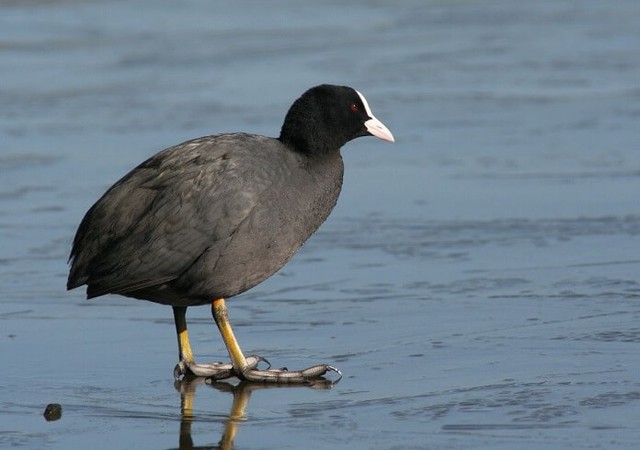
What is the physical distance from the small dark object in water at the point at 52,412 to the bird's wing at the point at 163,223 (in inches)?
26.2

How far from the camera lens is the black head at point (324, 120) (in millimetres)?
6336

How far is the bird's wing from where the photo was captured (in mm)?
5941

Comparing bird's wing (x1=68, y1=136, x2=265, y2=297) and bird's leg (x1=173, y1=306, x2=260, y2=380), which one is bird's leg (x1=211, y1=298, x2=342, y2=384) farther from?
bird's wing (x1=68, y1=136, x2=265, y2=297)

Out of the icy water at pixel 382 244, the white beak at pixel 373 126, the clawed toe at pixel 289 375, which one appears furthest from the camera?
the white beak at pixel 373 126

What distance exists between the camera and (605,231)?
8.11 metres

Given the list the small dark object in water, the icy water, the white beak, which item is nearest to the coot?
the icy water

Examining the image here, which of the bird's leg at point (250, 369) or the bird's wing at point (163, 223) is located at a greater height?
the bird's wing at point (163, 223)

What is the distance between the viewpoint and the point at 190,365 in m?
6.00

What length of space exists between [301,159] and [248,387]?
1004 mm

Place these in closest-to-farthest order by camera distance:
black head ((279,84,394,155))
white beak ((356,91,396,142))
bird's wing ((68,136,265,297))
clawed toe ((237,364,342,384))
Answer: clawed toe ((237,364,342,384)) < bird's wing ((68,136,265,297)) < black head ((279,84,394,155)) < white beak ((356,91,396,142))

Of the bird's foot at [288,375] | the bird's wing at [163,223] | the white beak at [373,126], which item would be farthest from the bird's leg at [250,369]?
the white beak at [373,126]

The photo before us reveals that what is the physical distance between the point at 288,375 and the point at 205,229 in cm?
67

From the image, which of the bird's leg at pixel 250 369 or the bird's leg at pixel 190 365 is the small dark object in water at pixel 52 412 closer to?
the bird's leg at pixel 190 365

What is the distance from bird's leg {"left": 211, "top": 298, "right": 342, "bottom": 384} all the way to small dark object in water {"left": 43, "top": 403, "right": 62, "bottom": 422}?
0.84m
